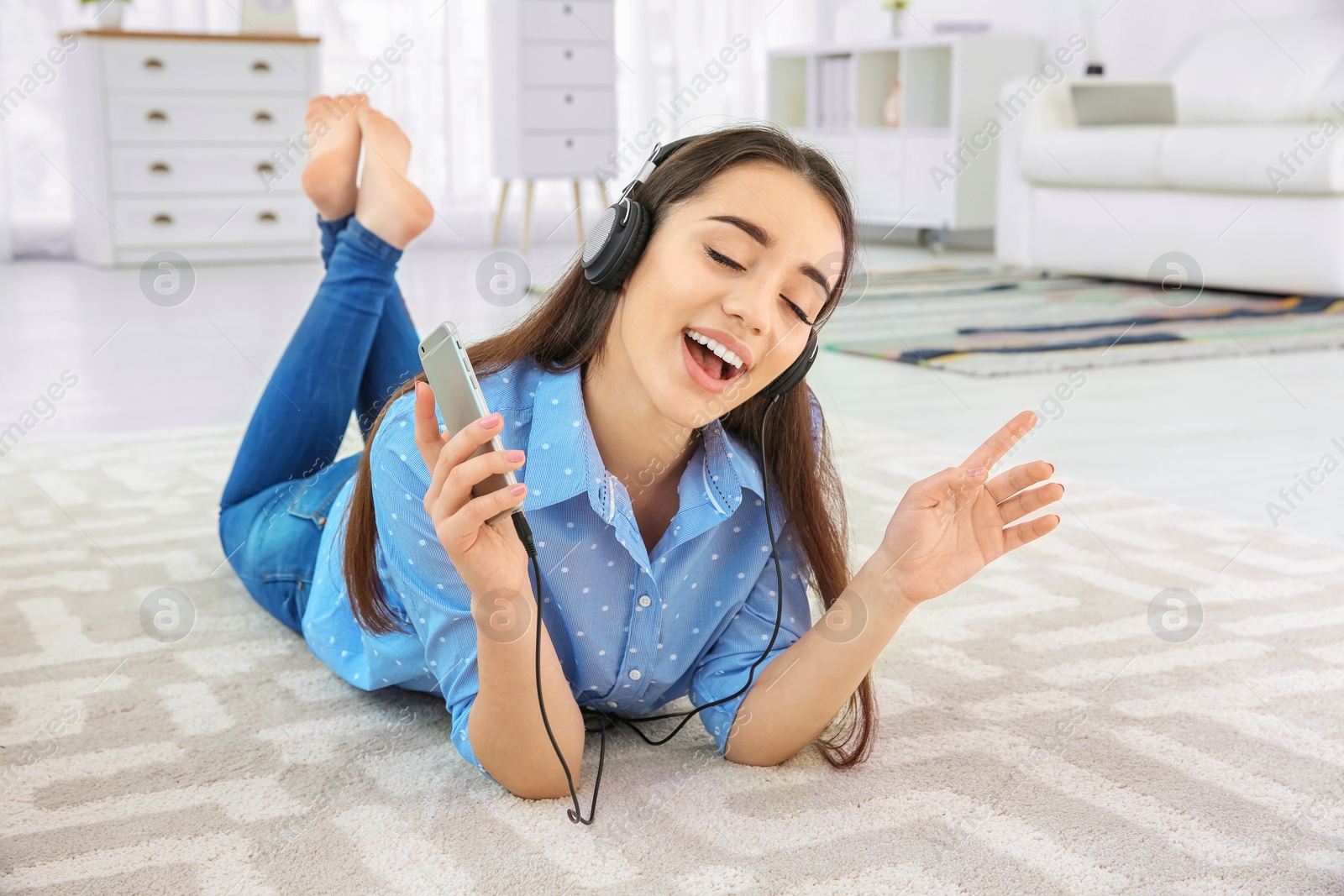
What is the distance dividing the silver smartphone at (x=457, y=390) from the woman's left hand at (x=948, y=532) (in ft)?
0.94

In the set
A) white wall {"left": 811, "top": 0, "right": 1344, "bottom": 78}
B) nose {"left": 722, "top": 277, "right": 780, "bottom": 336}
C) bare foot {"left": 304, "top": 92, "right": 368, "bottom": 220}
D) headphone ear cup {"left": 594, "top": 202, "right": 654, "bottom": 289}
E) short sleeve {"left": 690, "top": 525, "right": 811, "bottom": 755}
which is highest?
white wall {"left": 811, "top": 0, "right": 1344, "bottom": 78}

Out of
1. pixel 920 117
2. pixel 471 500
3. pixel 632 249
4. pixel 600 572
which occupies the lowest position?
pixel 600 572

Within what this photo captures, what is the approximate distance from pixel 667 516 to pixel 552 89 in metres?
4.25

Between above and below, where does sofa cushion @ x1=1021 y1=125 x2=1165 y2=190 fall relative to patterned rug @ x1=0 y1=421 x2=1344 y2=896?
above

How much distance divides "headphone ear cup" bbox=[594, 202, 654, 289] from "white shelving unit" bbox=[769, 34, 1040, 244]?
12.9 ft

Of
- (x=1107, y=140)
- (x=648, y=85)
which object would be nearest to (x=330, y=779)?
(x=1107, y=140)

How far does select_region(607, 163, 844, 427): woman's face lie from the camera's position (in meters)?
0.85

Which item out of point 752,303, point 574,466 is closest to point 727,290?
point 752,303

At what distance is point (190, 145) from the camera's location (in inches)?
184

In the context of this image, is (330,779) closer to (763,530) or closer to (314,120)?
(763,530)

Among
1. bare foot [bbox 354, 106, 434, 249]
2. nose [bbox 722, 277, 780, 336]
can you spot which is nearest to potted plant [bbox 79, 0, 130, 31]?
bare foot [bbox 354, 106, 434, 249]

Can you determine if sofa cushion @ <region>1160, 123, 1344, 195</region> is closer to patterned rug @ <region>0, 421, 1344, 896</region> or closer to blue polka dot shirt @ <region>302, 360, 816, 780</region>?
patterned rug @ <region>0, 421, 1344, 896</region>

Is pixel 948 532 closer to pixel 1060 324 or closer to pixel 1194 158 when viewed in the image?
pixel 1060 324

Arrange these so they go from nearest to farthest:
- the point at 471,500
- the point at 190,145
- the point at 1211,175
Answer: the point at 471,500, the point at 1211,175, the point at 190,145
